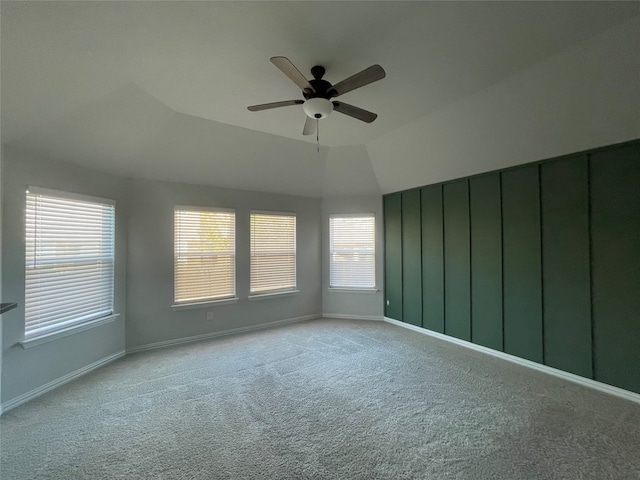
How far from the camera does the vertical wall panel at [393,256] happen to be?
204 inches

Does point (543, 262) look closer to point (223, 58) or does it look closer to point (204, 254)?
point (223, 58)

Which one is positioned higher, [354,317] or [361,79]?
[361,79]

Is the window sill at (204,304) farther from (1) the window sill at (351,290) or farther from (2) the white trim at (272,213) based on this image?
(1) the window sill at (351,290)

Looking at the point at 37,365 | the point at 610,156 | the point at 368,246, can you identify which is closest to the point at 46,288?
the point at 37,365

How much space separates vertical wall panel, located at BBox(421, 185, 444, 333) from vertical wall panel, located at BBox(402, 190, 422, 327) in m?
0.10

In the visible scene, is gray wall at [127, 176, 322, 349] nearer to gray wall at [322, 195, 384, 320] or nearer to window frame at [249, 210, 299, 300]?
window frame at [249, 210, 299, 300]

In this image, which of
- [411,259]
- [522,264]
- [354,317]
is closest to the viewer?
[522,264]

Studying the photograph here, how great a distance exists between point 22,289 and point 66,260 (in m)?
0.50

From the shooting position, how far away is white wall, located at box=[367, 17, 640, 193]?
2.29 meters

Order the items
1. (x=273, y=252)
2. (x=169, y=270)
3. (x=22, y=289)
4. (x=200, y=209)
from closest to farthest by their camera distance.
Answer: (x=22, y=289) → (x=169, y=270) → (x=200, y=209) → (x=273, y=252)

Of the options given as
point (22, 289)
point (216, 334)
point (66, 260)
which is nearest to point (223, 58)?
point (66, 260)

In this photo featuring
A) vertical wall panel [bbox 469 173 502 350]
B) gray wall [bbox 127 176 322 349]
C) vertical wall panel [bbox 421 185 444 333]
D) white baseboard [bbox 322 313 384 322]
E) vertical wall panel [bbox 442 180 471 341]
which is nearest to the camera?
vertical wall panel [bbox 469 173 502 350]

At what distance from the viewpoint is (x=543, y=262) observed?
10.9 ft

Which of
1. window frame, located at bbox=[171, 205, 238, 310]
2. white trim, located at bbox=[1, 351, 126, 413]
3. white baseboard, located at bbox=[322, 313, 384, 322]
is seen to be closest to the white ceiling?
window frame, located at bbox=[171, 205, 238, 310]
